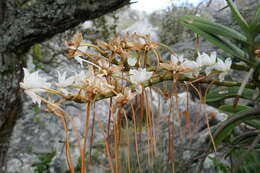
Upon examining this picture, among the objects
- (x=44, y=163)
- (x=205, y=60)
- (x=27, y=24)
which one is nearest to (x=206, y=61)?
(x=205, y=60)

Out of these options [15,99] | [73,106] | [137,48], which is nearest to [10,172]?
[73,106]

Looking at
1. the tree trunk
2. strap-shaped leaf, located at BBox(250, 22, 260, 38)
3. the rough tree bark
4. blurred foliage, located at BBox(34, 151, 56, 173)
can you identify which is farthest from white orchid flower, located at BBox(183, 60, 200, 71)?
blurred foliage, located at BBox(34, 151, 56, 173)

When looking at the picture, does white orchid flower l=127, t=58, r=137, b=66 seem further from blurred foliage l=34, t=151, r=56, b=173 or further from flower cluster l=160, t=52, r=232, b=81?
blurred foliage l=34, t=151, r=56, b=173

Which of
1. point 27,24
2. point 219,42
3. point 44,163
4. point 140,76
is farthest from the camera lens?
point 44,163

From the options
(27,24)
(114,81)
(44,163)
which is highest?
(27,24)

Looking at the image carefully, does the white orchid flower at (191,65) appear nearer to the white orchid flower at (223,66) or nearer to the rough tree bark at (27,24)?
the white orchid flower at (223,66)

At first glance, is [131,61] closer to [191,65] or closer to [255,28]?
[191,65]

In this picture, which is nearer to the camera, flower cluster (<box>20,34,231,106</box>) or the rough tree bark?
flower cluster (<box>20,34,231,106</box>)

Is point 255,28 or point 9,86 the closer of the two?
point 255,28

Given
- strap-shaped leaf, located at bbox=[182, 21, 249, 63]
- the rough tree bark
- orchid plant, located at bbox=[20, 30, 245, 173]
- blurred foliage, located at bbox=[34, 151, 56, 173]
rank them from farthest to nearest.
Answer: blurred foliage, located at bbox=[34, 151, 56, 173] < the rough tree bark < strap-shaped leaf, located at bbox=[182, 21, 249, 63] < orchid plant, located at bbox=[20, 30, 245, 173]
